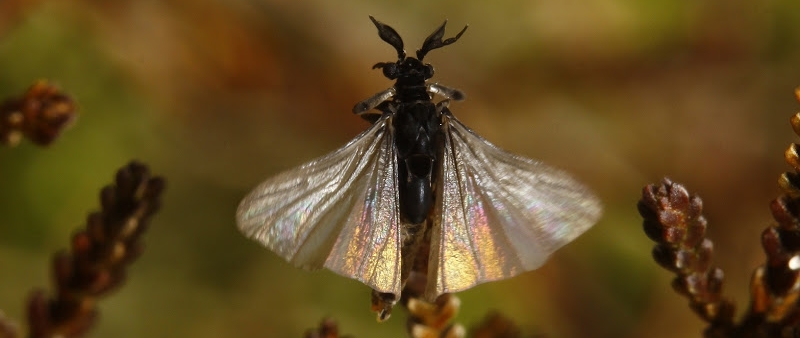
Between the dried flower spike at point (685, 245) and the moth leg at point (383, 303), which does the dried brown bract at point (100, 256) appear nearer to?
the moth leg at point (383, 303)

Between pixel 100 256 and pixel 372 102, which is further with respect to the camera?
pixel 372 102

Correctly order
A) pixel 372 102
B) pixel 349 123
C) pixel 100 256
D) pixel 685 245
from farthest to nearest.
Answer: pixel 349 123 < pixel 372 102 < pixel 685 245 < pixel 100 256

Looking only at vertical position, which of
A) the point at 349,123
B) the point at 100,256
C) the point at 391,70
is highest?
the point at 349,123

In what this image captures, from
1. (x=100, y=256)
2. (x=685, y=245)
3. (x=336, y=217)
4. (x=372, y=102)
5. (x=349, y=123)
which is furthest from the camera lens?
(x=349, y=123)

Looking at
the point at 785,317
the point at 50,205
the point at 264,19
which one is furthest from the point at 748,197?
the point at 50,205

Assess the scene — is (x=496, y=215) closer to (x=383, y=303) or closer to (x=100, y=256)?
(x=383, y=303)

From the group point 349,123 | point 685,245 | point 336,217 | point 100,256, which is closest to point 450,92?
point 336,217

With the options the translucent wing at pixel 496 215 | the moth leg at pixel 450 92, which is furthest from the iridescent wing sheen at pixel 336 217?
the moth leg at pixel 450 92
